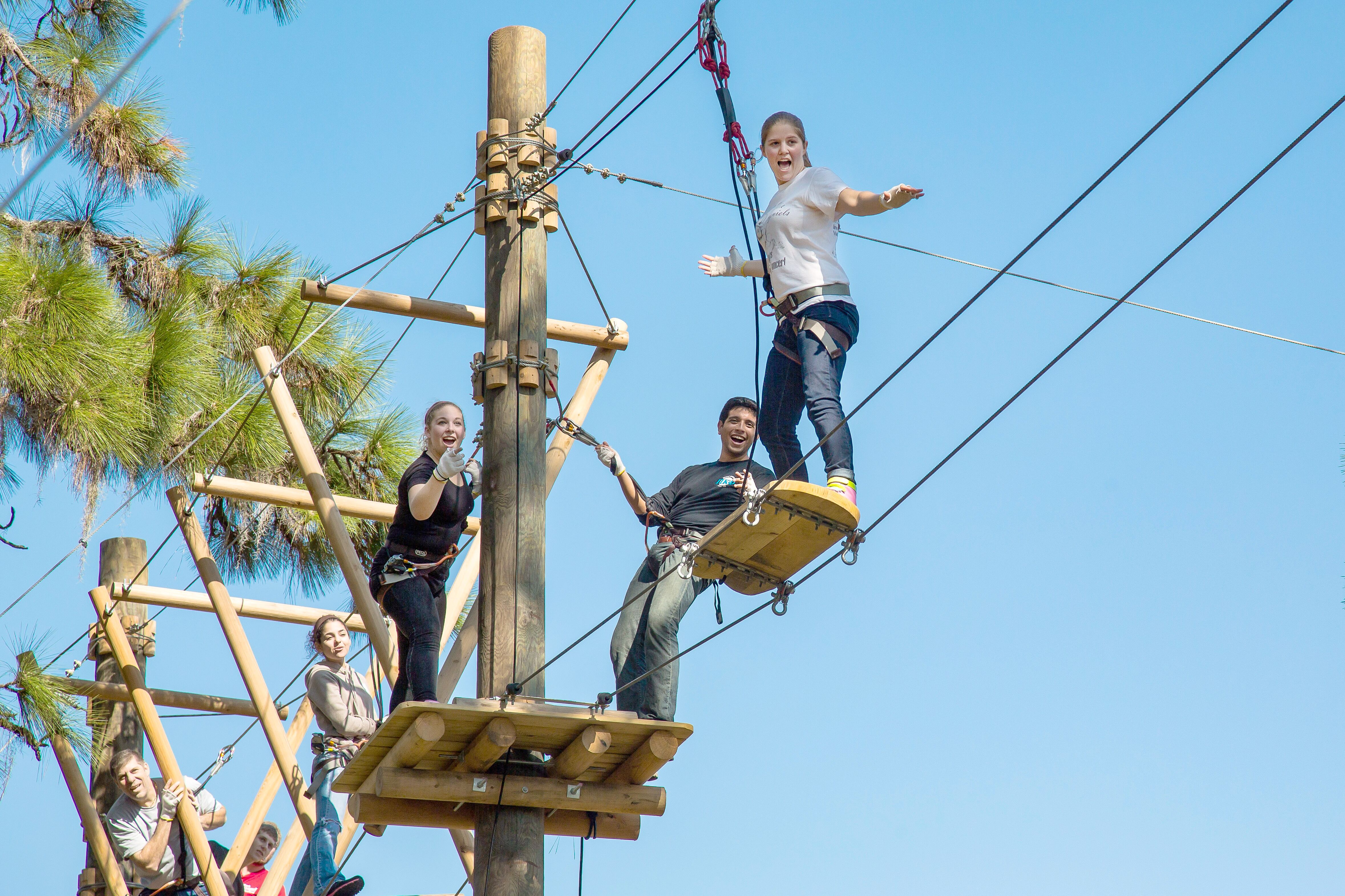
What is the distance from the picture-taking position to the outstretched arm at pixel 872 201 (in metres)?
5.82

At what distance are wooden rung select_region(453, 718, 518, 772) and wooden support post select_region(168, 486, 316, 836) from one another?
1.03 m

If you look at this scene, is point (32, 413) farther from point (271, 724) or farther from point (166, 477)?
point (271, 724)

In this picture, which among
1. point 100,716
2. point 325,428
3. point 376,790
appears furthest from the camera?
point 325,428

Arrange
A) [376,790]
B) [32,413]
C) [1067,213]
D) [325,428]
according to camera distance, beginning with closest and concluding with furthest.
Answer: [1067,213] → [376,790] → [32,413] → [325,428]

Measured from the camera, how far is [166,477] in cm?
978

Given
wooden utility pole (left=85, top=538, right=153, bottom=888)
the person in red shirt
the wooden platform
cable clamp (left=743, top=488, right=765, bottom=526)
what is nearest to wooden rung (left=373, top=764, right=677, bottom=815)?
the wooden platform

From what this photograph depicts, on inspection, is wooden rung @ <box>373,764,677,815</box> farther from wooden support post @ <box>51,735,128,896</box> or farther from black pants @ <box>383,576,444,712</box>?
wooden support post @ <box>51,735,128,896</box>

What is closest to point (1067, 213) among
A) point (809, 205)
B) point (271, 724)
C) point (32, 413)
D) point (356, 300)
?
point (809, 205)

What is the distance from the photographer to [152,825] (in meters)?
8.77

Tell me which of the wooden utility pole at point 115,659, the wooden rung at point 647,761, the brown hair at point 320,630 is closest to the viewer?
the wooden rung at point 647,761

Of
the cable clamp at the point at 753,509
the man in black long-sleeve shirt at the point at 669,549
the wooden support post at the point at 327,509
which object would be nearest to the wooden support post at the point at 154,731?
the wooden support post at the point at 327,509

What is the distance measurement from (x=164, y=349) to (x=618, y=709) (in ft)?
14.4

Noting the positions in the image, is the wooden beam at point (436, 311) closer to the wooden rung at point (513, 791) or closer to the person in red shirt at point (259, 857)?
the wooden rung at point (513, 791)

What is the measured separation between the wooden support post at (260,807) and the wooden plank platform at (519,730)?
252 cm
